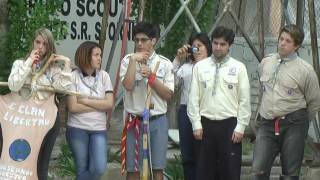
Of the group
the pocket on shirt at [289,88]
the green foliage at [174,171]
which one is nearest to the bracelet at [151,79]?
the pocket on shirt at [289,88]

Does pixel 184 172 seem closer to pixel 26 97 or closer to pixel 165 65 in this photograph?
pixel 165 65

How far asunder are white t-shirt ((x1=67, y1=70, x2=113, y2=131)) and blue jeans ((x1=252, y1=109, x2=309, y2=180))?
5.28ft

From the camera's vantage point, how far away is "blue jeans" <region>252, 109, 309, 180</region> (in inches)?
341

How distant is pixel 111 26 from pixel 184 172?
4.26 meters

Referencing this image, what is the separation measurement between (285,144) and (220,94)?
2.71 ft

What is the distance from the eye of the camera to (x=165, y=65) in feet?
29.0

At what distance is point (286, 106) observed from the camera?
8656 mm

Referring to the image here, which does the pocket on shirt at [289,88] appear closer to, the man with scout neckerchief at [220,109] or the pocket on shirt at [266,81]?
the pocket on shirt at [266,81]

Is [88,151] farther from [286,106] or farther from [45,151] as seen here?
[286,106]

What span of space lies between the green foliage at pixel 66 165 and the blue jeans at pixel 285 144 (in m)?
2.33

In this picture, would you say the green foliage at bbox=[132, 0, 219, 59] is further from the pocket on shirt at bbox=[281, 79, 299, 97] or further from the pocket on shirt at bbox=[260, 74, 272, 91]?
the pocket on shirt at bbox=[281, 79, 299, 97]

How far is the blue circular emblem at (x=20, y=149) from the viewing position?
27.3 feet

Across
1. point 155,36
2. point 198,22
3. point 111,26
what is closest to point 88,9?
point 111,26

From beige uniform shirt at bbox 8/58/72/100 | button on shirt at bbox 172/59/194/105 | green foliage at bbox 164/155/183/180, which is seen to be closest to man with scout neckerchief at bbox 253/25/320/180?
button on shirt at bbox 172/59/194/105
